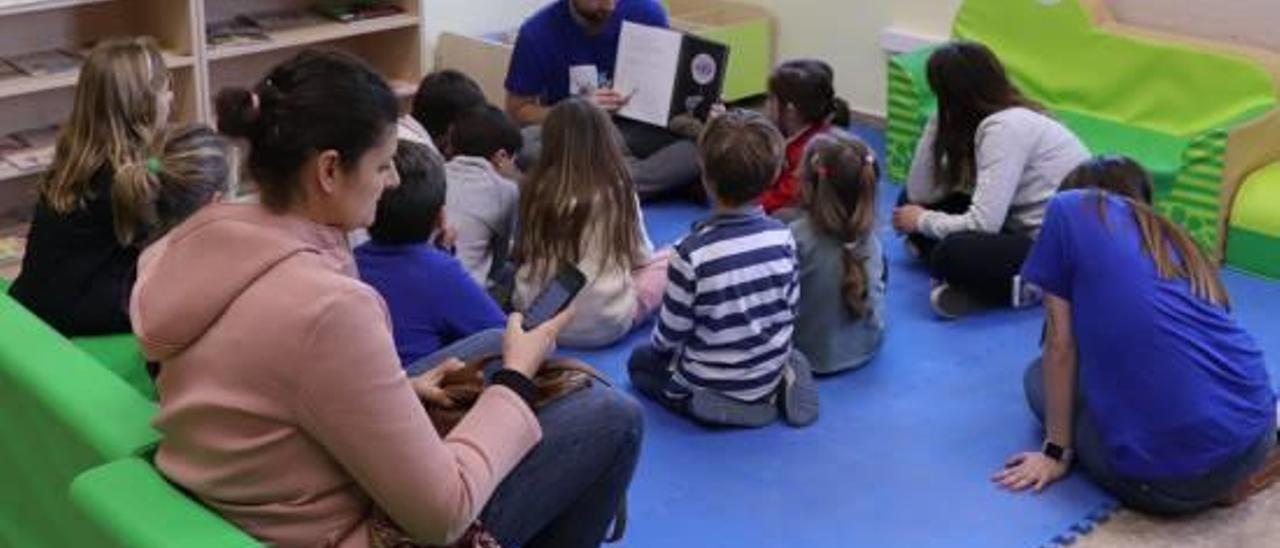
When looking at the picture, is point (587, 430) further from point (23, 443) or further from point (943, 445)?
point (943, 445)

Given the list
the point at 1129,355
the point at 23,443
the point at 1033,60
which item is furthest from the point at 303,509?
the point at 1033,60

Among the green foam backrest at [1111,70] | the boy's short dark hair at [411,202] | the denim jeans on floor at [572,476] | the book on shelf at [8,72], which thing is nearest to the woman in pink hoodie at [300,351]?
the denim jeans on floor at [572,476]

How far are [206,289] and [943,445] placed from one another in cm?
198

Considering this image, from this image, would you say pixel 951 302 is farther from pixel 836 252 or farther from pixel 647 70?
pixel 647 70

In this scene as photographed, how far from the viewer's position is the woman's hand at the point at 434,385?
2.17 metres

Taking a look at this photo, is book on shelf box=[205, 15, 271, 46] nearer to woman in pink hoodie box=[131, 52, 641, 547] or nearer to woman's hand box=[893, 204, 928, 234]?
woman's hand box=[893, 204, 928, 234]

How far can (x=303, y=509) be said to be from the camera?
6.16ft

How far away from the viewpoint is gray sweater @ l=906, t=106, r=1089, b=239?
3.99m

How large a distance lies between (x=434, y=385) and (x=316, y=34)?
321 cm

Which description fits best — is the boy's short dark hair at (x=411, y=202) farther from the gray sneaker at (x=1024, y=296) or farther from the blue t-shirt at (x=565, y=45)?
the blue t-shirt at (x=565, y=45)

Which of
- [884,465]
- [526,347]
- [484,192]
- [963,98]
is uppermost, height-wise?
[526,347]

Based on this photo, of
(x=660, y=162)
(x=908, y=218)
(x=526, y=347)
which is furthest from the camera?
(x=660, y=162)

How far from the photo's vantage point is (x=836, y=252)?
3.63 meters

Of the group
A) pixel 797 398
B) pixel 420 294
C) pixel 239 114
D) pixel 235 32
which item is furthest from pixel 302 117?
pixel 235 32
